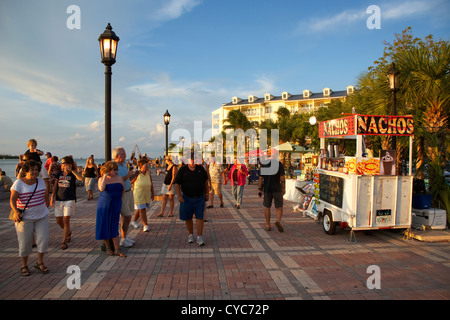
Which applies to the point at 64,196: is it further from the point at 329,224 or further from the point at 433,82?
the point at 433,82

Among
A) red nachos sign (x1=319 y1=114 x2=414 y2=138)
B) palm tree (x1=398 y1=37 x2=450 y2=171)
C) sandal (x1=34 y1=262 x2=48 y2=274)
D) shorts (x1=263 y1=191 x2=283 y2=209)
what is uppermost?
palm tree (x1=398 y1=37 x2=450 y2=171)

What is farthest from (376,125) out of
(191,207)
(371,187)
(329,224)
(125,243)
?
(125,243)

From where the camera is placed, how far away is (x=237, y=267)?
491 cm

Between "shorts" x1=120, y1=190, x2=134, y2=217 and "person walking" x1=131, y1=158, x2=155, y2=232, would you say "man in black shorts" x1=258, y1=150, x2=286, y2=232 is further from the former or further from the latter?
"shorts" x1=120, y1=190, x2=134, y2=217

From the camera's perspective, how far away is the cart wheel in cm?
A: 688

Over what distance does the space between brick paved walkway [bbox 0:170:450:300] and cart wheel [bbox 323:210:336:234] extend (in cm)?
15

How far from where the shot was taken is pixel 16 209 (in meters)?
4.44

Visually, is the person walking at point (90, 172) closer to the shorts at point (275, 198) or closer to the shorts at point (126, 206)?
the shorts at point (126, 206)

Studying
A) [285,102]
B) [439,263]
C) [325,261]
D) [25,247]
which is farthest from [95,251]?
[285,102]

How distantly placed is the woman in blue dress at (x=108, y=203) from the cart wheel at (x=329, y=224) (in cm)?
447

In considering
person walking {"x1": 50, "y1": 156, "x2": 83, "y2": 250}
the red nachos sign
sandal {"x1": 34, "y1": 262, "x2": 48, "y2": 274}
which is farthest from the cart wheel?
sandal {"x1": 34, "y1": 262, "x2": 48, "y2": 274}

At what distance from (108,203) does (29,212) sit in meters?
1.15
